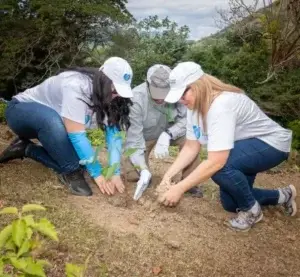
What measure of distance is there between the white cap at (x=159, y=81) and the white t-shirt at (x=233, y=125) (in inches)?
17.3

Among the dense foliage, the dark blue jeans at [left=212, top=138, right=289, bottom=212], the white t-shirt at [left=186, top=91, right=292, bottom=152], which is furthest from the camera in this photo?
the dense foliage

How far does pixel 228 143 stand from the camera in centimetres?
270

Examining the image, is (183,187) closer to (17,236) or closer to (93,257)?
(93,257)

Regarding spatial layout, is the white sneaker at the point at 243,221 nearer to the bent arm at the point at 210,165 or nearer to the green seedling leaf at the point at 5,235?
the bent arm at the point at 210,165

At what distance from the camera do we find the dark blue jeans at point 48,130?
327 centimetres

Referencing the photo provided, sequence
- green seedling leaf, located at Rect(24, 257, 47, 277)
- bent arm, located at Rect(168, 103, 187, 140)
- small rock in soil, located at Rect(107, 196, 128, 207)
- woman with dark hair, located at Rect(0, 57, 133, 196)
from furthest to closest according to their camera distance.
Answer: bent arm, located at Rect(168, 103, 187, 140), small rock in soil, located at Rect(107, 196, 128, 207), woman with dark hair, located at Rect(0, 57, 133, 196), green seedling leaf, located at Rect(24, 257, 47, 277)

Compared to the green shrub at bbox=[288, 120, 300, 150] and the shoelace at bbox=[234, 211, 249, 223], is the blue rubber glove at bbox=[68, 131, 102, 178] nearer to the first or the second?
the shoelace at bbox=[234, 211, 249, 223]

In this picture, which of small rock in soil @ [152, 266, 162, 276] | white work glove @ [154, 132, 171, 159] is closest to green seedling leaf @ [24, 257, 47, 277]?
small rock in soil @ [152, 266, 162, 276]

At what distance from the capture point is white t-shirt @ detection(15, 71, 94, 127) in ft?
10.3

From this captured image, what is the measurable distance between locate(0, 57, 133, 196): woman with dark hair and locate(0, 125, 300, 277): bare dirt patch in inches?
5.6

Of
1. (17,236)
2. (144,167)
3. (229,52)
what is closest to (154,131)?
(144,167)

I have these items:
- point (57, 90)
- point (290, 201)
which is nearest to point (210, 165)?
point (290, 201)

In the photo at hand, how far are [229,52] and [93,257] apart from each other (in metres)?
12.3

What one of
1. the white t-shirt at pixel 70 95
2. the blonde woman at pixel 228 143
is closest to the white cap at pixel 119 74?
the white t-shirt at pixel 70 95
